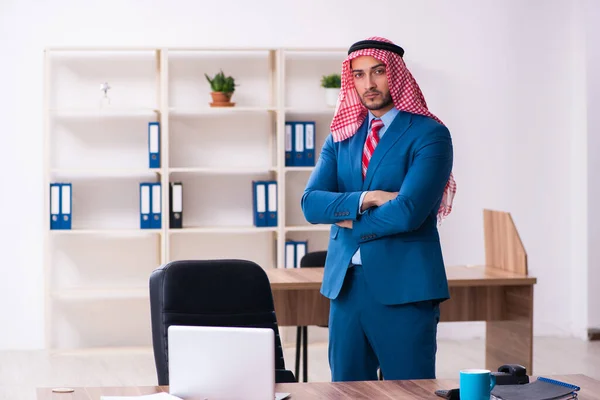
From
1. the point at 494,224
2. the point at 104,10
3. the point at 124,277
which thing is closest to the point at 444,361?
the point at 494,224

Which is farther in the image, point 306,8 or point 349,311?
point 306,8

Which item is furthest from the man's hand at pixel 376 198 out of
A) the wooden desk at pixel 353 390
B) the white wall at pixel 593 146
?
the white wall at pixel 593 146

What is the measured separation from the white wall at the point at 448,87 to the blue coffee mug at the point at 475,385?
4.47 meters

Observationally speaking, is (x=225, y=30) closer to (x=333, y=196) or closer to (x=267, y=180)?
(x=267, y=180)

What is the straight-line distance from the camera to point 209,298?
270 centimetres

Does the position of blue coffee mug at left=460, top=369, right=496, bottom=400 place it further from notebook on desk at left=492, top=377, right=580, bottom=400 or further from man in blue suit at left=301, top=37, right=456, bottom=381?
man in blue suit at left=301, top=37, right=456, bottom=381

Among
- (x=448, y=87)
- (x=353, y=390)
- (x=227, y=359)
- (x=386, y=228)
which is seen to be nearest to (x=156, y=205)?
(x=448, y=87)

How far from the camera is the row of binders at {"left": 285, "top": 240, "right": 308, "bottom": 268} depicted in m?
5.96

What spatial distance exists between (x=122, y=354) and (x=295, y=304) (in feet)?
6.96

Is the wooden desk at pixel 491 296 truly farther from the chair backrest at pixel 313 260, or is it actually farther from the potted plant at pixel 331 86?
the potted plant at pixel 331 86

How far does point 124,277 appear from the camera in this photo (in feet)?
20.0

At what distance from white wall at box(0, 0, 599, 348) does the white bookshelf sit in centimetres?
14

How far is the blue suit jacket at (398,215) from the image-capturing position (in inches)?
108

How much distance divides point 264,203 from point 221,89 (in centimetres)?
81
